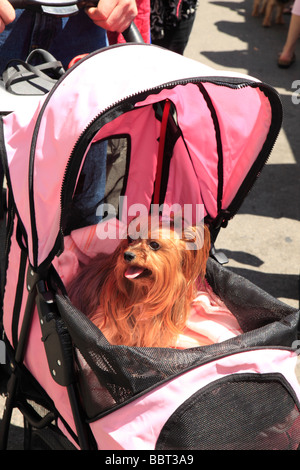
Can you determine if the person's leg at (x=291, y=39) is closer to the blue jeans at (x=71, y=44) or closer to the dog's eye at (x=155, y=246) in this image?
the blue jeans at (x=71, y=44)

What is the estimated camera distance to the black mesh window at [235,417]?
4.32ft

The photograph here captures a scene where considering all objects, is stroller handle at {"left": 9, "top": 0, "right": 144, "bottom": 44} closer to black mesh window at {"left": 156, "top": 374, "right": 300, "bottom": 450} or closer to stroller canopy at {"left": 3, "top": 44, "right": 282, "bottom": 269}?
stroller canopy at {"left": 3, "top": 44, "right": 282, "bottom": 269}

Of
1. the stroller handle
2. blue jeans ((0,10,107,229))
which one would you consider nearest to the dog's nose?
blue jeans ((0,10,107,229))

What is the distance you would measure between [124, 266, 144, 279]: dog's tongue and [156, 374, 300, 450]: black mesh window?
451 millimetres

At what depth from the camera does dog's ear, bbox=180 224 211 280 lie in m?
1.73

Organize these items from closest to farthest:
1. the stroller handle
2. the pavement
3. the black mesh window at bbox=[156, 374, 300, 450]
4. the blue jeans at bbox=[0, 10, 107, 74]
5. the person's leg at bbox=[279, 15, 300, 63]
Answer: the black mesh window at bbox=[156, 374, 300, 450], the stroller handle, the blue jeans at bbox=[0, 10, 107, 74], the pavement, the person's leg at bbox=[279, 15, 300, 63]

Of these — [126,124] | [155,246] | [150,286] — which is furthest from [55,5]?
[150,286]

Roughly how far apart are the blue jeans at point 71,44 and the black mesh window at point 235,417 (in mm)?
894

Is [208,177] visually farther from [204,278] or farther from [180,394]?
[180,394]

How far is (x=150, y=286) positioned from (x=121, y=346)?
383 millimetres

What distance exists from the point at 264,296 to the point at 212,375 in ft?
1.28

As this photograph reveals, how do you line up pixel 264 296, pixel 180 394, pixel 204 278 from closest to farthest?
1. pixel 180 394
2. pixel 264 296
3. pixel 204 278
